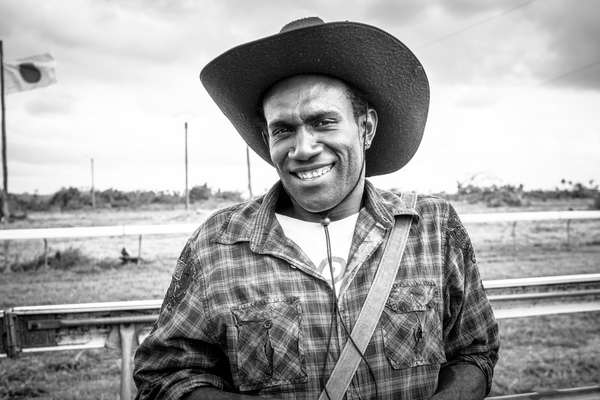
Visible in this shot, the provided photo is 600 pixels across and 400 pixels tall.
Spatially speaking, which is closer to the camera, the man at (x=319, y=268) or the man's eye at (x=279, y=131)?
the man at (x=319, y=268)

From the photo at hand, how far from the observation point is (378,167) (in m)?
2.59

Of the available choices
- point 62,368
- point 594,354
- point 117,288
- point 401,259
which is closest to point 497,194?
point 594,354

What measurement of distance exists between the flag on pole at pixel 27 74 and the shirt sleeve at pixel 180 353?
1387 cm

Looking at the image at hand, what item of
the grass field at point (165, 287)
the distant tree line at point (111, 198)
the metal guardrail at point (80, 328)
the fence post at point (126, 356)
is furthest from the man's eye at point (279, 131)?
the distant tree line at point (111, 198)

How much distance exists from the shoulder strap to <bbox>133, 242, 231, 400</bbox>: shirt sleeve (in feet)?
1.49

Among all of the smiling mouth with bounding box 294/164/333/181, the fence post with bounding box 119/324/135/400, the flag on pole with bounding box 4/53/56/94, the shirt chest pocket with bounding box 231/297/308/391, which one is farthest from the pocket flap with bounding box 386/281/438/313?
the flag on pole with bounding box 4/53/56/94

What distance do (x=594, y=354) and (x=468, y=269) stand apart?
438cm

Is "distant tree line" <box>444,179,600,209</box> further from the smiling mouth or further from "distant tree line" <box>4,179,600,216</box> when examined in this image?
the smiling mouth

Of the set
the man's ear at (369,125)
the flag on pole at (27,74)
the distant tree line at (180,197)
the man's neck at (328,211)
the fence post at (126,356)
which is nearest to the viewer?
the man's neck at (328,211)

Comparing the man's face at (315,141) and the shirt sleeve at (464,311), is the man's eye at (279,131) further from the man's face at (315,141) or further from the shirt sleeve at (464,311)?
the shirt sleeve at (464,311)

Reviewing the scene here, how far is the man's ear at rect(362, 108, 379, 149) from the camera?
2.16 m

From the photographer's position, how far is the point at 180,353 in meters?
1.74

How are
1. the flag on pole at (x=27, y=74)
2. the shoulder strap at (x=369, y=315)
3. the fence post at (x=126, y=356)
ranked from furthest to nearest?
the flag on pole at (x=27, y=74), the fence post at (x=126, y=356), the shoulder strap at (x=369, y=315)

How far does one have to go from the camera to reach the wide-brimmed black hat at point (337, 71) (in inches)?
75.1
